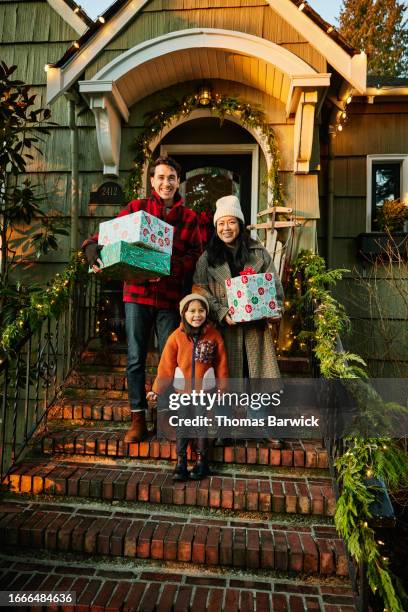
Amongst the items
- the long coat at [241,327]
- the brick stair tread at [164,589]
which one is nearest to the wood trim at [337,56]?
the long coat at [241,327]

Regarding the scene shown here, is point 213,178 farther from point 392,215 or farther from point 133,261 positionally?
point 133,261

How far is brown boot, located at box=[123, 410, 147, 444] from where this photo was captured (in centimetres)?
273

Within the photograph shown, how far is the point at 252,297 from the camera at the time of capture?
2637mm

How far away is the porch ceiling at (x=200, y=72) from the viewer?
12.7 feet

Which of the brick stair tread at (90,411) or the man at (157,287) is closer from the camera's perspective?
the man at (157,287)

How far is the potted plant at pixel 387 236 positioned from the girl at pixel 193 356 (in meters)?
2.94

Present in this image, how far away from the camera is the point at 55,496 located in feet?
8.23

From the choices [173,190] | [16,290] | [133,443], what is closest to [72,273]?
[16,290]

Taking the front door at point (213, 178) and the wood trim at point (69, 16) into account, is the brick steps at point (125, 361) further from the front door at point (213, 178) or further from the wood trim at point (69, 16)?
the wood trim at point (69, 16)

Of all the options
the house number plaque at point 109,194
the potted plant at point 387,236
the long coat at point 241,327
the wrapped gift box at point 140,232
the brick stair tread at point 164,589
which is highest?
the house number plaque at point 109,194

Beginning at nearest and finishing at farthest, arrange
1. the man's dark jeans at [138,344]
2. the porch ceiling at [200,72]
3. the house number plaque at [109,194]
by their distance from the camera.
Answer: the man's dark jeans at [138,344], the porch ceiling at [200,72], the house number plaque at [109,194]

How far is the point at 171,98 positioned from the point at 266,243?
1.84 metres

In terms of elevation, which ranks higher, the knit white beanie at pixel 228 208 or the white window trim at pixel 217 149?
the white window trim at pixel 217 149

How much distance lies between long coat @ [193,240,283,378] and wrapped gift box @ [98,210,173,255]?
1.16 feet
